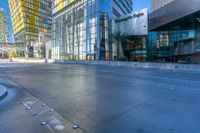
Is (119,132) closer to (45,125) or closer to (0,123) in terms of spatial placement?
(45,125)

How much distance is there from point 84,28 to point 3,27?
5992 cm

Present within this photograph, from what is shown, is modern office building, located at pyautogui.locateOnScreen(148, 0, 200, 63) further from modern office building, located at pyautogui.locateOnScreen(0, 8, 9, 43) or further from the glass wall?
modern office building, located at pyautogui.locateOnScreen(0, 8, 9, 43)

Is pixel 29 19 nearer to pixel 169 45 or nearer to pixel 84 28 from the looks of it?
pixel 84 28

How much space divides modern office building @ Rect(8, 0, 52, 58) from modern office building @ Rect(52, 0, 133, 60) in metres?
25.2

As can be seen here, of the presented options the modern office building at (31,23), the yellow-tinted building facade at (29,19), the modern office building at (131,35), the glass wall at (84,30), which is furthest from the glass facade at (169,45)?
the yellow-tinted building facade at (29,19)

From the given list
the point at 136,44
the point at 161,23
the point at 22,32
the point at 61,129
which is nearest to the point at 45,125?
the point at 61,129

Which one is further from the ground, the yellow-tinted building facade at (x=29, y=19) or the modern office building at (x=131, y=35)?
the yellow-tinted building facade at (x=29, y=19)

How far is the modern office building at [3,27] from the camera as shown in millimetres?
77787

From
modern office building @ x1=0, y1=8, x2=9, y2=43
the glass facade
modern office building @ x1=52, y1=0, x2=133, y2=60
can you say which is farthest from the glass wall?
modern office building @ x1=0, y1=8, x2=9, y2=43

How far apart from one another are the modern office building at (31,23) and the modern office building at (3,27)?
5618 millimetres

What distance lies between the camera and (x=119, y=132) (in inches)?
125

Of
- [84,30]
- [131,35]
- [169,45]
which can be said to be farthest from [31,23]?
[169,45]

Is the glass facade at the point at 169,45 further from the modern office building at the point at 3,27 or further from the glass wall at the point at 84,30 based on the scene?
the modern office building at the point at 3,27

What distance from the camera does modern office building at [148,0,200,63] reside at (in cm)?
2508
